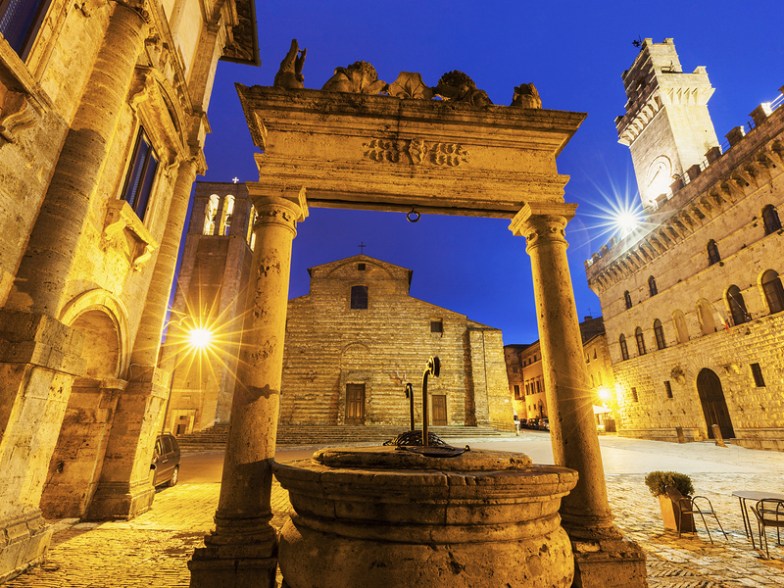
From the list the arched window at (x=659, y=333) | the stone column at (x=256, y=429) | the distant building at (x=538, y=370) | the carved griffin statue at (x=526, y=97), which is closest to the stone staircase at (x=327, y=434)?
the arched window at (x=659, y=333)

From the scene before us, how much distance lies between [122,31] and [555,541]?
9.46 meters

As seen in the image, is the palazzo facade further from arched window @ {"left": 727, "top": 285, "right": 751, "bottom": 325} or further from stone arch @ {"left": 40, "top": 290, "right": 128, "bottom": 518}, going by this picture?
arched window @ {"left": 727, "top": 285, "right": 751, "bottom": 325}

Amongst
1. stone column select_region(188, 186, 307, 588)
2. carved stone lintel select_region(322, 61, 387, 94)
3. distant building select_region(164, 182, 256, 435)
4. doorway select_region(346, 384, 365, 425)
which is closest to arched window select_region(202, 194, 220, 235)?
distant building select_region(164, 182, 256, 435)

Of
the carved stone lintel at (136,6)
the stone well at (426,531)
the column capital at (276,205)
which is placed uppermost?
the carved stone lintel at (136,6)

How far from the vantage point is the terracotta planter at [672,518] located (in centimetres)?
545

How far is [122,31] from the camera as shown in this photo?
21.1 ft

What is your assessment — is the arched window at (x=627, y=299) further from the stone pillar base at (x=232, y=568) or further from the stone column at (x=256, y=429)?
the stone pillar base at (x=232, y=568)

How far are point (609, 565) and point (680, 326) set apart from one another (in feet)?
75.1

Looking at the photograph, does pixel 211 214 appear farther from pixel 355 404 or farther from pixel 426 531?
pixel 426 531

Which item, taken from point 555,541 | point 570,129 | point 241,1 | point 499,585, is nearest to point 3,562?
point 499,585

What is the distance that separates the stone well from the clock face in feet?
97.4

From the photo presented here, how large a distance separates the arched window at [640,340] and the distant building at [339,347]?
8.69m

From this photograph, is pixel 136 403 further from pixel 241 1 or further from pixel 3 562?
pixel 241 1

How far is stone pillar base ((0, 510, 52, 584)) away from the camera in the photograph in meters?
4.18
